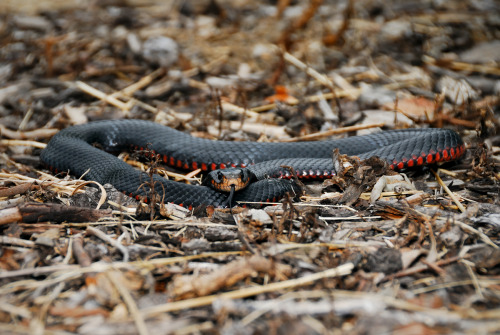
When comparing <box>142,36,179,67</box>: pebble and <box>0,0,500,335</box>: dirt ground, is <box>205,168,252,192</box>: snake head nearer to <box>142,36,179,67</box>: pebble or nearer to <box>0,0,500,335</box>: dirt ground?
<box>0,0,500,335</box>: dirt ground

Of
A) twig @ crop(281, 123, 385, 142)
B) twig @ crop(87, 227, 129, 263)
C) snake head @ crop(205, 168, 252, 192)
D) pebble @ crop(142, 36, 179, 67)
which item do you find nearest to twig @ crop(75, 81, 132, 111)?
pebble @ crop(142, 36, 179, 67)

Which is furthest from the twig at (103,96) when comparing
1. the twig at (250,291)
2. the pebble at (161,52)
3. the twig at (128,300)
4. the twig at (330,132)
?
the twig at (250,291)

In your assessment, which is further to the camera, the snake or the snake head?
the snake

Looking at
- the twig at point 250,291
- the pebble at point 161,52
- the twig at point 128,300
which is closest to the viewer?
the twig at point 128,300

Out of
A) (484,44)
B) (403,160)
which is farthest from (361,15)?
(403,160)

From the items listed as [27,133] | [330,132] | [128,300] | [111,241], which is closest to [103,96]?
[27,133]

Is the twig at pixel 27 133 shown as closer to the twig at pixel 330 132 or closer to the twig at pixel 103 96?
the twig at pixel 103 96
